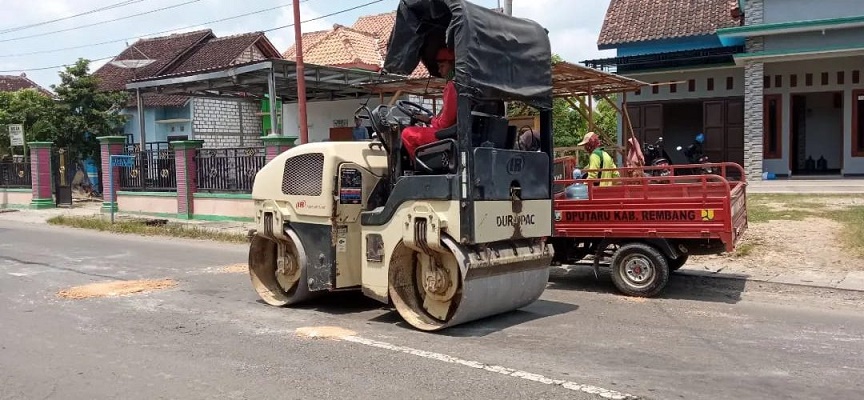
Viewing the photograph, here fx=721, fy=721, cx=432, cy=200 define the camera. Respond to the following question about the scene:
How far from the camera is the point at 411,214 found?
21.1 feet

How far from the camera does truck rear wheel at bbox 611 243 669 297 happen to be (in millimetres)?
8109

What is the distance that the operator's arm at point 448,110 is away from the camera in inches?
255

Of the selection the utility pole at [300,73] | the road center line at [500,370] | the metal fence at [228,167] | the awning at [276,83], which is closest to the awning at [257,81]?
the awning at [276,83]

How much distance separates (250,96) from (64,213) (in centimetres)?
689

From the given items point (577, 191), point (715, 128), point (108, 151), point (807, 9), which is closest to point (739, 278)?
point (577, 191)

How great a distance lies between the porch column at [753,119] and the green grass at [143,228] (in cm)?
1288

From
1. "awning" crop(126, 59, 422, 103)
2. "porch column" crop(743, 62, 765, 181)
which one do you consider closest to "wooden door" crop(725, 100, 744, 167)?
"porch column" crop(743, 62, 765, 181)

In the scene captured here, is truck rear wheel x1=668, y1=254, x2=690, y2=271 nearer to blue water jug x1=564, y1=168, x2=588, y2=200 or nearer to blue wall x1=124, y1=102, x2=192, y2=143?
blue water jug x1=564, y1=168, x2=588, y2=200

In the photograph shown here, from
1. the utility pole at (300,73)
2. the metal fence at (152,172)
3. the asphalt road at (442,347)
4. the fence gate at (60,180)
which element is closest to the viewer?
the asphalt road at (442,347)

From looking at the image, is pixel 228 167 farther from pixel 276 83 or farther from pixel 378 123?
pixel 378 123

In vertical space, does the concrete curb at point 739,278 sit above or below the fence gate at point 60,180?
below

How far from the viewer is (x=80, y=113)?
1054 inches

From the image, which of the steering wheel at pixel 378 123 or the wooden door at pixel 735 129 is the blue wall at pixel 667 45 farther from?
the steering wheel at pixel 378 123

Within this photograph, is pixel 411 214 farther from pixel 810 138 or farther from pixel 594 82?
pixel 810 138
